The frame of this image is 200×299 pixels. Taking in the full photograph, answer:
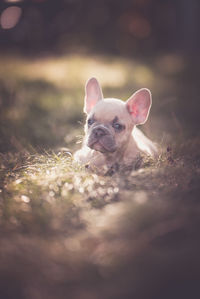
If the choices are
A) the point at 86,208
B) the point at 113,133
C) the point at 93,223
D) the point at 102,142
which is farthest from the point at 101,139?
the point at 93,223

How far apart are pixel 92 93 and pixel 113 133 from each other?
2.78ft

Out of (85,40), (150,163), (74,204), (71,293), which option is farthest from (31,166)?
(85,40)

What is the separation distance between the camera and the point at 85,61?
11430 mm

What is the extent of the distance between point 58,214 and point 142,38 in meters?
13.4

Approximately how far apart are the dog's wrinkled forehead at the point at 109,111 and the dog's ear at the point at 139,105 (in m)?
0.15

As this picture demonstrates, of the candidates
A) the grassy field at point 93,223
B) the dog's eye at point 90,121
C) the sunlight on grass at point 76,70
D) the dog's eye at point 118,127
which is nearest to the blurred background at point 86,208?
the grassy field at point 93,223

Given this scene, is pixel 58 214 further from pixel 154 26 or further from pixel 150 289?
pixel 154 26

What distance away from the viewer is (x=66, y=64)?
1083cm

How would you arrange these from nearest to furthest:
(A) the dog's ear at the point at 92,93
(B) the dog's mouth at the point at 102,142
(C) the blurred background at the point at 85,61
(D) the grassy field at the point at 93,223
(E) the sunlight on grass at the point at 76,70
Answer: (D) the grassy field at the point at 93,223 < (B) the dog's mouth at the point at 102,142 < (A) the dog's ear at the point at 92,93 < (C) the blurred background at the point at 85,61 < (E) the sunlight on grass at the point at 76,70

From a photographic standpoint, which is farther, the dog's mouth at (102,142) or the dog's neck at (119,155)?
the dog's neck at (119,155)

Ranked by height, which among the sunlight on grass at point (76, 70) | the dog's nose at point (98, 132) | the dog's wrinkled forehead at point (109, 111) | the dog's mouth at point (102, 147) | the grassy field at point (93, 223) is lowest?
the grassy field at point (93, 223)

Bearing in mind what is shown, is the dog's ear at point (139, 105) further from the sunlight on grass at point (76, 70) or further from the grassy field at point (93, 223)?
the sunlight on grass at point (76, 70)

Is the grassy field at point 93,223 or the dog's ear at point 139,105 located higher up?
the dog's ear at point 139,105

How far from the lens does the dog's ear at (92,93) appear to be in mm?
4398
